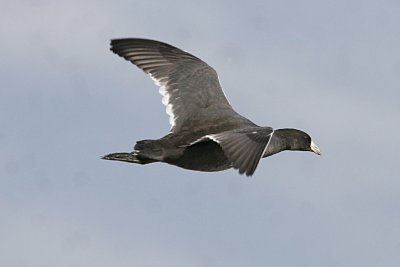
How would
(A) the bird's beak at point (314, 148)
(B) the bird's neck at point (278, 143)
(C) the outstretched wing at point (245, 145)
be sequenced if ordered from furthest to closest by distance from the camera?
(A) the bird's beak at point (314, 148) < (B) the bird's neck at point (278, 143) < (C) the outstretched wing at point (245, 145)

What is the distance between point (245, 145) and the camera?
22609mm

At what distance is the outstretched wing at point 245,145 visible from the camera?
2167cm

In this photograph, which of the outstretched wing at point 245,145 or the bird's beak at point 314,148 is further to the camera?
the bird's beak at point 314,148

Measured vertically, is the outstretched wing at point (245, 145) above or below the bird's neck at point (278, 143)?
below

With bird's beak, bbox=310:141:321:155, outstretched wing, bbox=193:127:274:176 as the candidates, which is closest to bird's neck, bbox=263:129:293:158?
bird's beak, bbox=310:141:321:155

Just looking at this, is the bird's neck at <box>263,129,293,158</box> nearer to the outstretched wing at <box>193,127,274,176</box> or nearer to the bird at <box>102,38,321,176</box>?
the bird at <box>102,38,321,176</box>

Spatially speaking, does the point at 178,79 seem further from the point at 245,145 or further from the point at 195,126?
the point at 245,145

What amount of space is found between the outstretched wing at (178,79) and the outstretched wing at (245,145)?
7.23 ft

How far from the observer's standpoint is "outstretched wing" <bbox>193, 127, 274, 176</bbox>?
21672mm

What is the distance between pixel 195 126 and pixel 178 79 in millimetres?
1768

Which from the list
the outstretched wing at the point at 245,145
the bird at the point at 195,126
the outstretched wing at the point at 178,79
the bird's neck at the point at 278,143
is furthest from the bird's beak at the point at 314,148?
the outstretched wing at the point at 245,145

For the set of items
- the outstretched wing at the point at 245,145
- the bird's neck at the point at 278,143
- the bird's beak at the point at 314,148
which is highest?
the bird's beak at the point at 314,148

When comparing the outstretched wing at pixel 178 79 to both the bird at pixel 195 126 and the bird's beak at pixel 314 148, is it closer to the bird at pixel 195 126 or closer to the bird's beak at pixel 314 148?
the bird at pixel 195 126

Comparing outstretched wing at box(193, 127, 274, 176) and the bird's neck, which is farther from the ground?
the bird's neck
